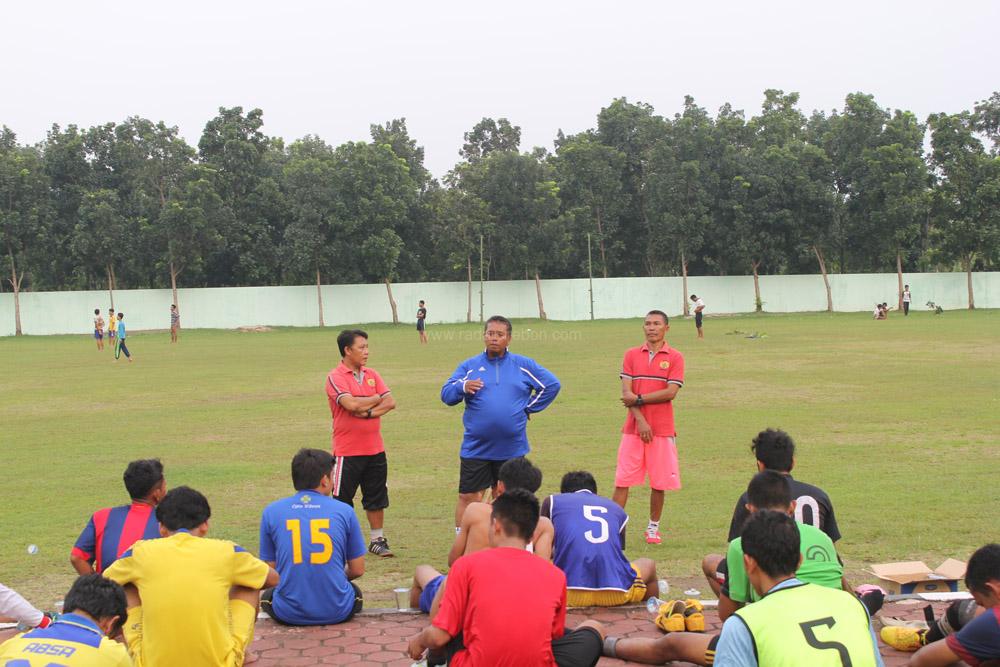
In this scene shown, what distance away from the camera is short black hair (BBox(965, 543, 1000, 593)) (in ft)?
14.4

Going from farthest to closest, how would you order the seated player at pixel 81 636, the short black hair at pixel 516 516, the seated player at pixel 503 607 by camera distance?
1. the short black hair at pixel 516 516
2. the seated player at pixel 503 607
3. the seated player at pixel 81 636

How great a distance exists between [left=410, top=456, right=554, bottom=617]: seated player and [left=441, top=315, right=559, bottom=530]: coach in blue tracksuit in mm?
1673

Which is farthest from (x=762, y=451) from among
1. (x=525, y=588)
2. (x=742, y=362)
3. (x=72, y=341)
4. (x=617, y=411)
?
(x=72, y=341)

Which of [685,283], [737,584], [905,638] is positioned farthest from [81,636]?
[685,283]

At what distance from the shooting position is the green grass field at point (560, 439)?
866 centimetres

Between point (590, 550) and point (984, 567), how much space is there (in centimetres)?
250

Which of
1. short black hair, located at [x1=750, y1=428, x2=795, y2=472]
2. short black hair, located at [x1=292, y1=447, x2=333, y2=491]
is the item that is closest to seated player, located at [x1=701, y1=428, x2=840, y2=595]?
short black hair, located at [x1=750, y1=428, x2=795, y2=472]

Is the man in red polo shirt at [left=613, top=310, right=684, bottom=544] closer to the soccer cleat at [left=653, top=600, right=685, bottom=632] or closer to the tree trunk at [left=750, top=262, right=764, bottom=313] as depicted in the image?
the soccer cleat at [left=653, top=600, right=685, bottom=632]

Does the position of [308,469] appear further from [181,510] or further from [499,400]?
[499,400]

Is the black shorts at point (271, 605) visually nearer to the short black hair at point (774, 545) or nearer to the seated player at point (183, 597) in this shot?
the seated player at point (183, 597)

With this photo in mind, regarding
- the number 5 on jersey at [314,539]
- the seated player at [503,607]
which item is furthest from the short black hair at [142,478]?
the seated player at [503,607]

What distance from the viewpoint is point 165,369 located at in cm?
2780

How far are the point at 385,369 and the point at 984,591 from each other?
2233cm

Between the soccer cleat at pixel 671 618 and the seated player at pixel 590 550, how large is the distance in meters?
0.41
